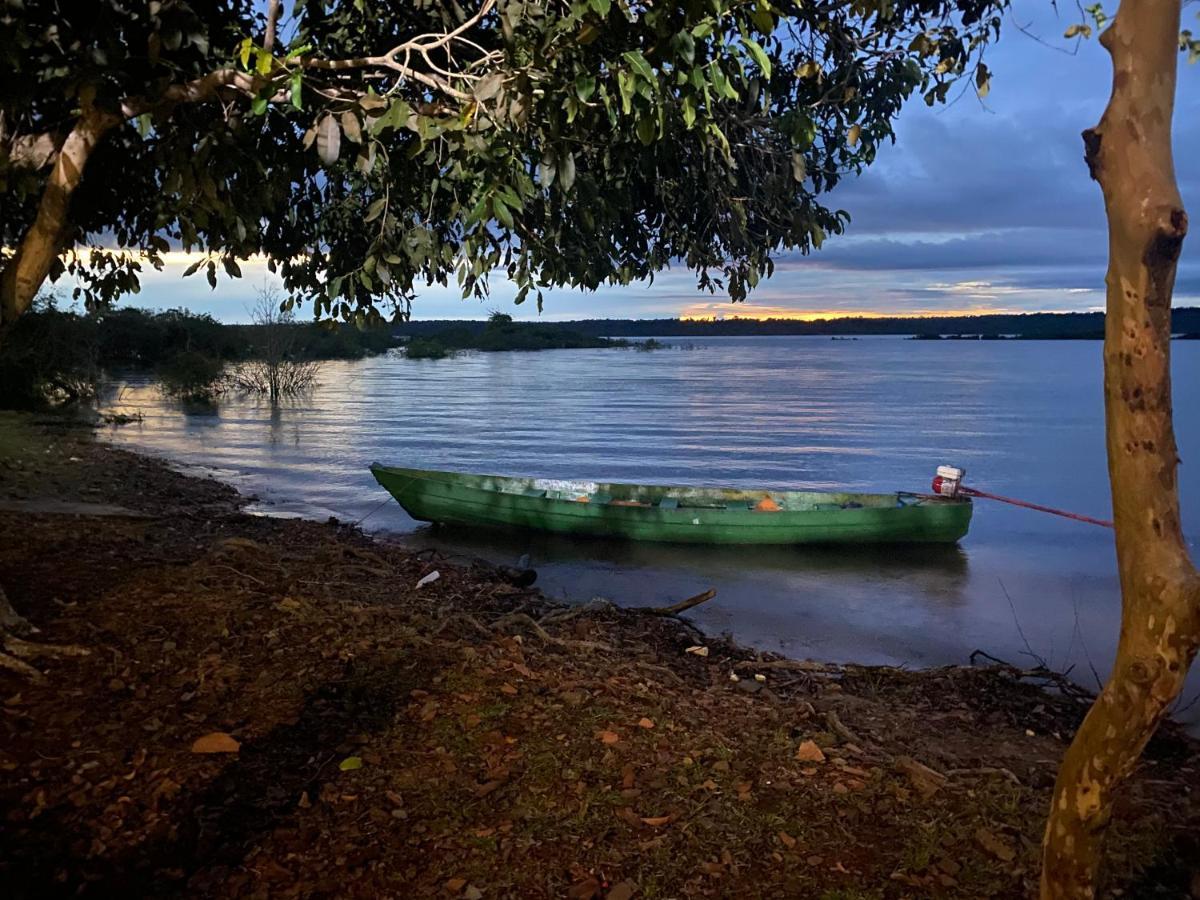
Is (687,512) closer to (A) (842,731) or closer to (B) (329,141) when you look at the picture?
(A) (842,731)

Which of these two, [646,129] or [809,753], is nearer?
[646,129]

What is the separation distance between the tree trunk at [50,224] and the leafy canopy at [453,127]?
0.17 metres

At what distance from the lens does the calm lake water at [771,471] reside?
11.2 metres

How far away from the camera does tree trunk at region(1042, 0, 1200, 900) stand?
2.16 meters

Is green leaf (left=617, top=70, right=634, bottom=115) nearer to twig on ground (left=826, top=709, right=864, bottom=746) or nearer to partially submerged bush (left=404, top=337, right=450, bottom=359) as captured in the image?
twig on ground (left=826, top=709, right=864, bottom=746)

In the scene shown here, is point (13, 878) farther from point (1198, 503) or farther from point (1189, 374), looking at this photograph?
point (1189, 374)

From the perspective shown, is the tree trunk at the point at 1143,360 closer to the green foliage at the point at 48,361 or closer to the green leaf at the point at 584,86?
the green leaf at the point at 584,86

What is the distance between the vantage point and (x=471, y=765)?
12.6ft

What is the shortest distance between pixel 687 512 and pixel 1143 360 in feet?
37.5

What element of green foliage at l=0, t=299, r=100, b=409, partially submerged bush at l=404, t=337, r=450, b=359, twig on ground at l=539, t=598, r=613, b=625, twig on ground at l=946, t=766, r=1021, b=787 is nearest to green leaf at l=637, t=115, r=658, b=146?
twig on ground at l=946, t=766, r=1021, b=787

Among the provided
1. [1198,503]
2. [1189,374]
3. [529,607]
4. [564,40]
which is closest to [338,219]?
[564,40]

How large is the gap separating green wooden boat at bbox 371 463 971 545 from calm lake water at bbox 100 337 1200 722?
326 millimetres

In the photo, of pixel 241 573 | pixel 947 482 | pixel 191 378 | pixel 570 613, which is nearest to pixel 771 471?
pixel 947 482

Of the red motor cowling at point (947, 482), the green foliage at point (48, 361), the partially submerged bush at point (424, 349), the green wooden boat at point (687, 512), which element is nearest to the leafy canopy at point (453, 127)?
the green wooden boat at point (687, 512)
